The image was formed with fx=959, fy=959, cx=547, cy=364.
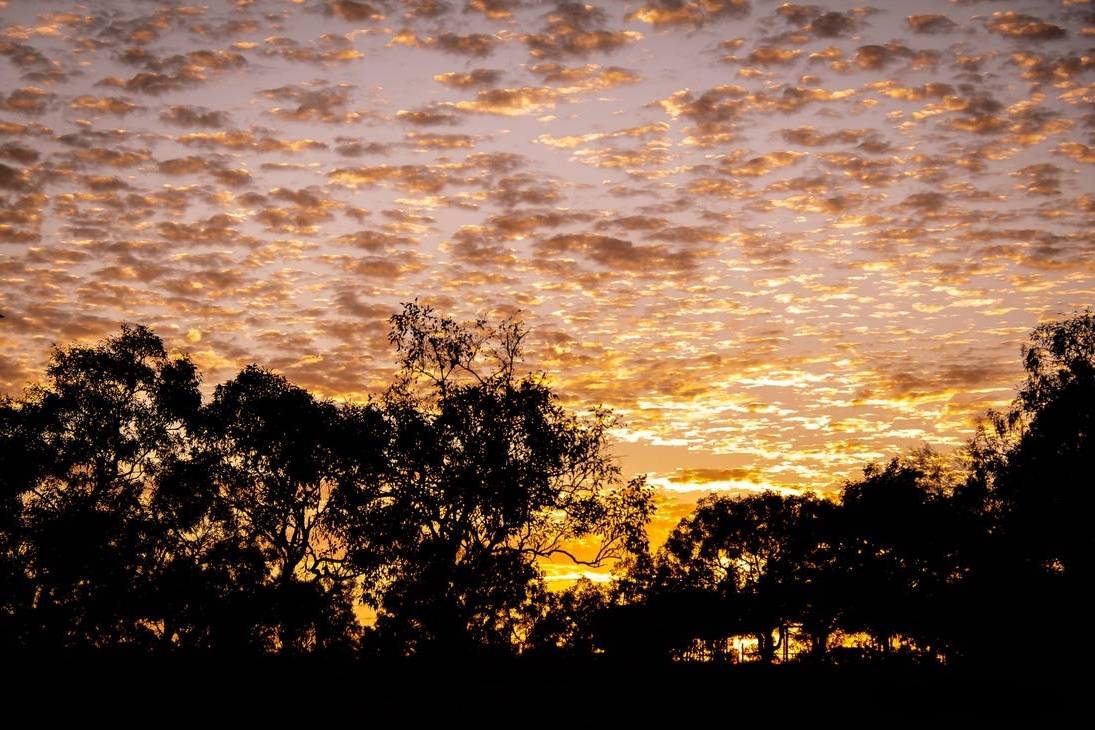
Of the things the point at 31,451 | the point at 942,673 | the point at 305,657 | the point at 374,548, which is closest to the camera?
the point at 942,673

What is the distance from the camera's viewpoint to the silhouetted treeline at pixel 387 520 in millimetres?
47125

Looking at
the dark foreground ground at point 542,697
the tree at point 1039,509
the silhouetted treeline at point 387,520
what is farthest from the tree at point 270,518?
the tree at point 1039,509

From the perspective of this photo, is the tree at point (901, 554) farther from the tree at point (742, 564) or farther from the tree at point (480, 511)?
the tree at point (480, 511)

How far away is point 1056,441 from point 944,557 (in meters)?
23.1

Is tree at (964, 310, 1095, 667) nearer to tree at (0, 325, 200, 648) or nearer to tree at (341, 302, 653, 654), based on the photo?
tree at (341, 302, 653, 654)

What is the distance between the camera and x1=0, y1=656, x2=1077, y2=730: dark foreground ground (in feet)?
116

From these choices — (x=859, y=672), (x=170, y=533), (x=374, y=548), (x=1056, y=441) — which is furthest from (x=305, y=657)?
(x=1056, y=441)

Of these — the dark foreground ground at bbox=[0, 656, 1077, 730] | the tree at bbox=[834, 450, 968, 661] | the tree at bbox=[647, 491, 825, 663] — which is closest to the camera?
the dark foreground ground at bbox=[0, 656, 1077, 730]

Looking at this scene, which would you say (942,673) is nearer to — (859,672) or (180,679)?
(859,672)

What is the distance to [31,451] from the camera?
55031 mm

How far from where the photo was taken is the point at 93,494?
5653cm

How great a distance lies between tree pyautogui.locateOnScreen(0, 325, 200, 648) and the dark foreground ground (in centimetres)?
1232

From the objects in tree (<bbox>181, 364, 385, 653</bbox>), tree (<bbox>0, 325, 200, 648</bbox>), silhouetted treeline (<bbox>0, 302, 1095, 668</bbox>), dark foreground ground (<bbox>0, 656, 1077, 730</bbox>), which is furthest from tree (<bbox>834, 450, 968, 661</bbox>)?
tree (<bbox>0, 325, 200, 648</bbox>)

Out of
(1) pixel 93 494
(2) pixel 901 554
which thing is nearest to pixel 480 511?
(1) pixel 93 494
